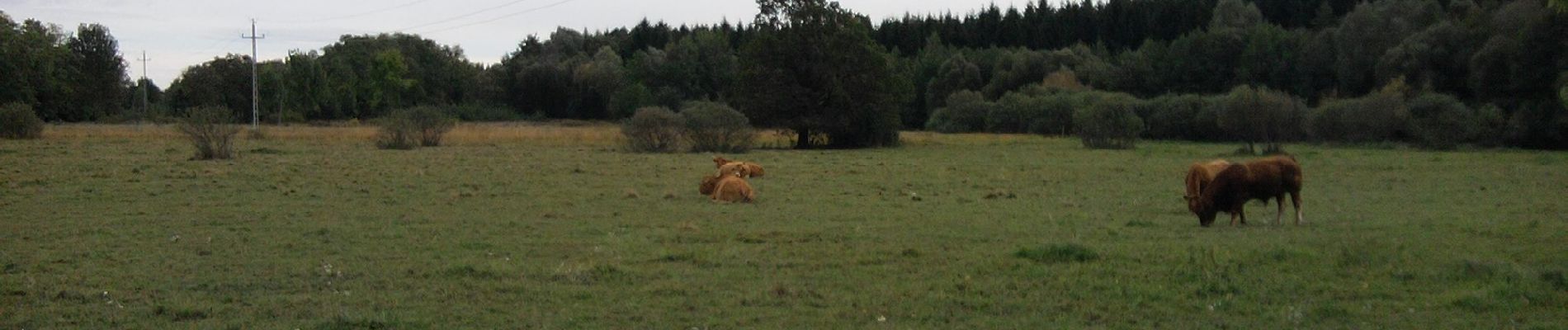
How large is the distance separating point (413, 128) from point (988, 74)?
57691 mm

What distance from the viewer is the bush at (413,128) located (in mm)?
51812

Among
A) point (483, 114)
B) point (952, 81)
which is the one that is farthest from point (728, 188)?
point (483, 114)

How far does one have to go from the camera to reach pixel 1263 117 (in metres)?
49.5

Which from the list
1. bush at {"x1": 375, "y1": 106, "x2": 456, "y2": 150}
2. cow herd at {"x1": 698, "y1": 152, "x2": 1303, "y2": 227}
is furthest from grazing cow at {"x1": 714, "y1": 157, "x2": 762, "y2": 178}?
bush at {"x1": 375, "y1": 106, "x2": 456, "y2": 150}

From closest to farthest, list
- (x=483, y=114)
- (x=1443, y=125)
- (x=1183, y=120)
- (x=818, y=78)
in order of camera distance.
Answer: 1. (x=1443, y=125)
2. (x=818, y=78)
3. (x=1183, y=120)
4. (x=483, y=114)

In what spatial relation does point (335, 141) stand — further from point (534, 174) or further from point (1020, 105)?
point (1020, 105)

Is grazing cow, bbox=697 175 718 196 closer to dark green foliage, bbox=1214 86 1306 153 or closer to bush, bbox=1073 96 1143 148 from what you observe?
bush, bbox=1073 96 1143 148

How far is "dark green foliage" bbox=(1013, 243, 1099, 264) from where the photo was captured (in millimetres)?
13242

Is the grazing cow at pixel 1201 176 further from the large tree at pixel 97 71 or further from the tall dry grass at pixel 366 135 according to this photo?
the large tree at pixel 97 71

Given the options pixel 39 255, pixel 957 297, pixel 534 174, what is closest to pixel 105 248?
pixel 39 255

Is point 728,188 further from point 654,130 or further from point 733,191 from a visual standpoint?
point 654,130

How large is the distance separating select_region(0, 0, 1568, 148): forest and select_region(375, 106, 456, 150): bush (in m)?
13.1

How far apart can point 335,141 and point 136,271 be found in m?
47.9

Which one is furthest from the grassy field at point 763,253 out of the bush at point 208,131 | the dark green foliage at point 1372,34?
the dark green foliage at point 1372,34
